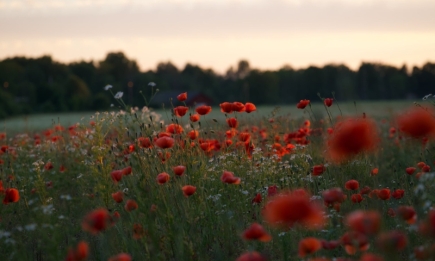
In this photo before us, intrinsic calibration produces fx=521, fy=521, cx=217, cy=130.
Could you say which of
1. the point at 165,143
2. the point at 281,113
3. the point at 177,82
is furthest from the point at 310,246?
the point at 177,82

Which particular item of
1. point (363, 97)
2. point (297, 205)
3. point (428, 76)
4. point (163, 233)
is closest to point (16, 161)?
point (163, 233)

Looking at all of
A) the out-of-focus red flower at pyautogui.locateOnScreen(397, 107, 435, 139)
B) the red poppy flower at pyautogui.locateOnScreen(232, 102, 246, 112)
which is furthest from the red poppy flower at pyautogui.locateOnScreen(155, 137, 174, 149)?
the out-of-focus red flower at pyautogui.locateOnScreen(397, 107, 435, 139)

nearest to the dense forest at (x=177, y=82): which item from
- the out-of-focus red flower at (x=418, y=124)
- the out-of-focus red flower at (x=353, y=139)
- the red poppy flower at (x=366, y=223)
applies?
the out-of-focus red flower at (x=418, y=124)

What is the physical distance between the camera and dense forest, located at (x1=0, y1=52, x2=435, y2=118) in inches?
1935

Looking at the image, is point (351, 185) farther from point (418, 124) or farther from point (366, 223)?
point (366, 223)

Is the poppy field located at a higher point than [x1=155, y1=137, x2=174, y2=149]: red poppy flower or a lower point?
lower

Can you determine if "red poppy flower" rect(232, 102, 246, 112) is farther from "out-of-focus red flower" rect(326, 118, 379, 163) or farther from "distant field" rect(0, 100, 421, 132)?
"out-of-focus red flower" rect(326, 118, 379, 163)

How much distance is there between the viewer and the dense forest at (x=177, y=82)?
49153mm

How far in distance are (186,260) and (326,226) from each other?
1263 mm

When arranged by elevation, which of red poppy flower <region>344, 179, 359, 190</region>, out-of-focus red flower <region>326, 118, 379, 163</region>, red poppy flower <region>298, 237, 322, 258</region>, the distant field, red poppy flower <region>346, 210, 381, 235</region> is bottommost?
the distant field

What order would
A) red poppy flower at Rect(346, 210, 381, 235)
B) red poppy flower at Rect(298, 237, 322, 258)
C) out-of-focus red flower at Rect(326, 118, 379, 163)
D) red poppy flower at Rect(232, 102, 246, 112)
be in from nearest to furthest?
red poppy flower at Rect(346, 210, 381, 235) → out-of-focus red flower at Rect(326, 118, 379, 163) → red poppy flower at Rect(298, 237, 322, 258) → red poppy flower at Rect(232, 102, 246, 112)

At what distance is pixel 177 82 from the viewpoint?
70.8 metres

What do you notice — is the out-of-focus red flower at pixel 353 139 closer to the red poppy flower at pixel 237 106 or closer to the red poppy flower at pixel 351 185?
the red poppy flower at pixel 351 185

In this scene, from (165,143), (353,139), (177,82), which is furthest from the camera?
(177,82)
